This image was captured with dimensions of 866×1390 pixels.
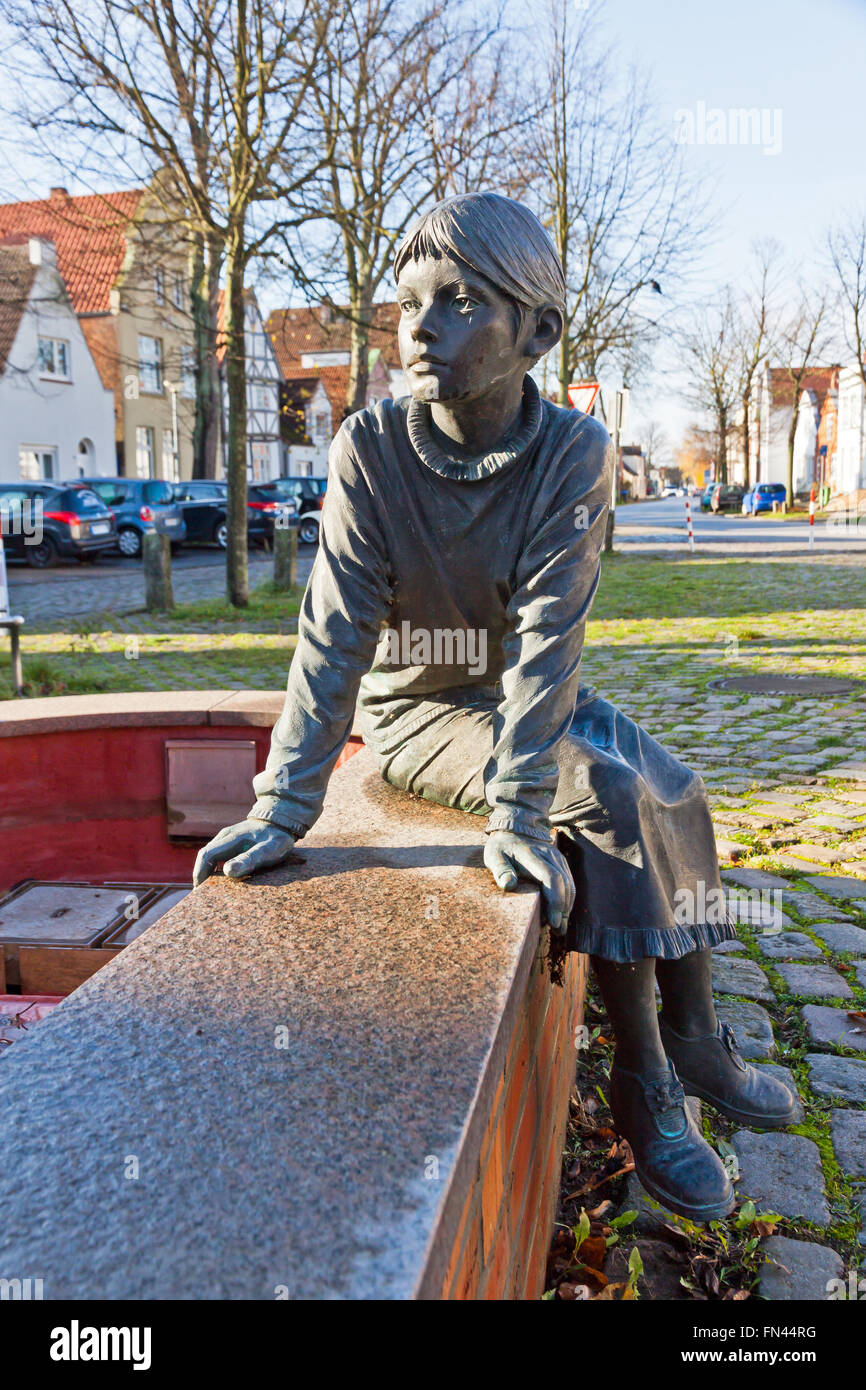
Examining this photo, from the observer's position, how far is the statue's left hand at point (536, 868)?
2160mm

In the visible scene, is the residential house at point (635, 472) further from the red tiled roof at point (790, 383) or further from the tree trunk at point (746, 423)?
the tree trunk at point (746, 423)

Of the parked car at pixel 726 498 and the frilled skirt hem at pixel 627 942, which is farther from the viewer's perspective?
the parked car at pixel 726 498

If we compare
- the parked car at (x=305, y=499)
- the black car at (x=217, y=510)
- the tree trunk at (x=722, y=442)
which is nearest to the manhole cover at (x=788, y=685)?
the black car at (x=217, y=510)

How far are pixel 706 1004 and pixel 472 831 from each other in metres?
0.68

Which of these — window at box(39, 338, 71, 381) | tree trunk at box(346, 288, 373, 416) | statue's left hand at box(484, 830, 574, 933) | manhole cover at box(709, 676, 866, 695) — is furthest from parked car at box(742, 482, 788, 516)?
statue's left hand at box(484, 830, 574, 933)

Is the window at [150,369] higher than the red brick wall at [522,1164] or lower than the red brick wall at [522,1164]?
higher

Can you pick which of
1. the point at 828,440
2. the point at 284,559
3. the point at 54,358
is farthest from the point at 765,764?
the point at 828,440

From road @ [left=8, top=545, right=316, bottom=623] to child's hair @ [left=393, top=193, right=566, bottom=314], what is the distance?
12.3 m

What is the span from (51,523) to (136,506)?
351 cm

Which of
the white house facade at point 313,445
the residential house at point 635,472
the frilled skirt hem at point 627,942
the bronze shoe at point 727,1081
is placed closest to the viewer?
the frilled skirt hem at point 627,942

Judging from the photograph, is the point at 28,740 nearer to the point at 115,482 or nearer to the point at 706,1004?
the point at 706,1004

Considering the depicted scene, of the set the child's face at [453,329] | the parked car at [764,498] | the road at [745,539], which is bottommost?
the road at [745,539]

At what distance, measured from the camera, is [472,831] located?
259cm

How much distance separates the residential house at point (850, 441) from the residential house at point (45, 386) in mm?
35680
